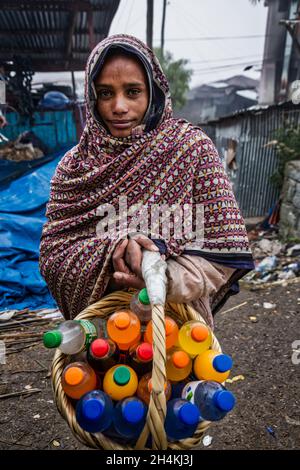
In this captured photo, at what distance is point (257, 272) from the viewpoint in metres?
5.70

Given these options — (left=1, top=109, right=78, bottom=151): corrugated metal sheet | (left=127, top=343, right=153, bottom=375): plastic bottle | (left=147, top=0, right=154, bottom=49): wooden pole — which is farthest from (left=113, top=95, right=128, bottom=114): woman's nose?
(left=147, top=0, right=154, bottom=49): wooden pole

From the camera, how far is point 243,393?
276 centimetres

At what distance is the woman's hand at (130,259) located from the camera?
119 cm

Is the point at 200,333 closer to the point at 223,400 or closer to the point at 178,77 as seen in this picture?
the point at 223,400

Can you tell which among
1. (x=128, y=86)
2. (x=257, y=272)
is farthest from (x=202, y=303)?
(x=257, y=272)

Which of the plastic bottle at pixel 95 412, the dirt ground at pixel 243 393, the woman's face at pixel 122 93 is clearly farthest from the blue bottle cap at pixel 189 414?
the dirt ground at pixel 243 393

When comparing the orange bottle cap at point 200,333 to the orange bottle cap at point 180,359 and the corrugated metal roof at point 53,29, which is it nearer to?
the orange bottle cap at point 180,359

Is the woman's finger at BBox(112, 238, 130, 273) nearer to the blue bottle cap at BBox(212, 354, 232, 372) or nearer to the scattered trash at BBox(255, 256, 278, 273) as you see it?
the blue bottle cap at BBox(212, 354, 232, 372)

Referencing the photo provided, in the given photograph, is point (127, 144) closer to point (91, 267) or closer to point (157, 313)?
point (91, 267)

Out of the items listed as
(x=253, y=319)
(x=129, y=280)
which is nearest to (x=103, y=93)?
(x=129, y=280)

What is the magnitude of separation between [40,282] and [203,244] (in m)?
Result: 3.67

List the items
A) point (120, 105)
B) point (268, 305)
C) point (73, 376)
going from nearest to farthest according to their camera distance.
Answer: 1. point (73, 376)
2. point (120, 105)
3. point (268, 305)

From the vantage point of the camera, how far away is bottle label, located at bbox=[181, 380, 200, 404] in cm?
110

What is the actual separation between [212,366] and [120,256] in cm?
47
